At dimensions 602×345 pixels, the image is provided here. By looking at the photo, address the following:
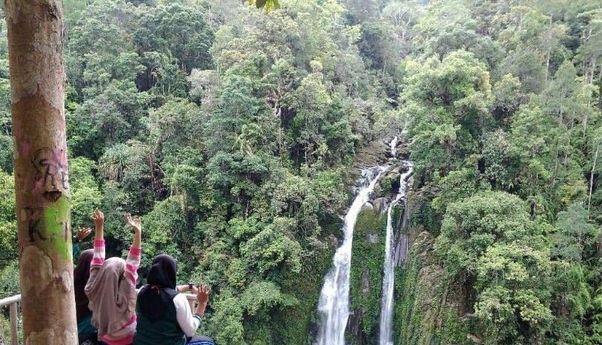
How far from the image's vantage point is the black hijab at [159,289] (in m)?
2.32

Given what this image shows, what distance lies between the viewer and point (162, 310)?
7.66ft

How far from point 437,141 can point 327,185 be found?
324 cm

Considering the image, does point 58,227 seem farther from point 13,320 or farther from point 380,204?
point 380,204

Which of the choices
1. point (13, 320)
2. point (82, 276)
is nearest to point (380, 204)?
point (13, 320)

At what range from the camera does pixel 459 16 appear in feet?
56.3

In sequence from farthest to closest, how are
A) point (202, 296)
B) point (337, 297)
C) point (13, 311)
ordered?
point (337, 297) < point (13, 311) < point (202, 296)

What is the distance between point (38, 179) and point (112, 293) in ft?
4.66

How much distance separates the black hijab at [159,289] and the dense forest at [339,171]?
347 inches

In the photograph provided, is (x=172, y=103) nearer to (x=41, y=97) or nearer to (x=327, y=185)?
(x=327, y=185)

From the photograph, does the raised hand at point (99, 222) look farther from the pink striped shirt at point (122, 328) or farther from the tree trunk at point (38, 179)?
the tree trunk at point (38, 179)

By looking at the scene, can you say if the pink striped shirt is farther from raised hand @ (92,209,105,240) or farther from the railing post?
the railing post

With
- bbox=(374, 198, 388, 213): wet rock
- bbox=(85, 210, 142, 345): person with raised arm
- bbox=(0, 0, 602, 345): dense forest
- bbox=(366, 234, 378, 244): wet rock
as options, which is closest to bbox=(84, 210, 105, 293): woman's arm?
bbox=(85, 210, 142, 345): person with raised arm

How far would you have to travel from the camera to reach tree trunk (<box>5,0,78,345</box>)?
123 cm

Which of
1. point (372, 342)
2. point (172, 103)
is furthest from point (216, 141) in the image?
point (372, 342)
